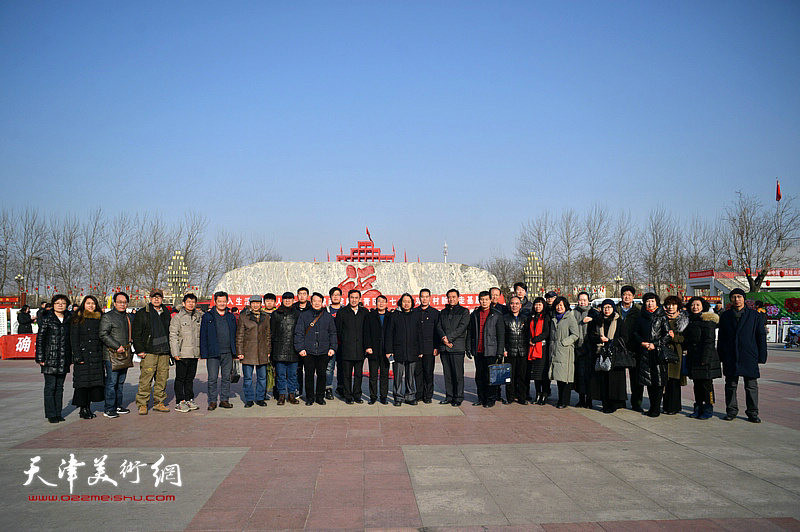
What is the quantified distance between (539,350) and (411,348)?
6.79 feet

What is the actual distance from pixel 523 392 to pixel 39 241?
30.0 m

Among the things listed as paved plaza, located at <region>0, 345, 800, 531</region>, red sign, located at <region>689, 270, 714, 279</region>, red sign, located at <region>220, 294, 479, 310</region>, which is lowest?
paved plaza, located at <region>0, 345, 800, 531</region>

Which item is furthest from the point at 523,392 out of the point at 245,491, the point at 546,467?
the point at 245,491

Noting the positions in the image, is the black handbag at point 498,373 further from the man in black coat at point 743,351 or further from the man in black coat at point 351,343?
the man in black coat at point 743,351

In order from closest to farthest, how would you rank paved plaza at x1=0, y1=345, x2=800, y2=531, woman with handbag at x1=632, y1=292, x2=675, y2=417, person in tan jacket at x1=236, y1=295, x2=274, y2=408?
paved plaza at x1=0, y1=345, x2=800, y2=531
woman with handbag at x1=632, y1=292, x2=675, y2=417
person in tan jacket at x1=236, y1=295, x2=274, y2=408

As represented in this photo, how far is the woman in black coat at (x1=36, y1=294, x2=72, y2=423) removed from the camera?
24.2 ft

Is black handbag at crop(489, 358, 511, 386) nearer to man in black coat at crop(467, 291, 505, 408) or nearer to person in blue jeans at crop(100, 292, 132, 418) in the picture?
man in black coat at crop(467, 291, 505, 408)

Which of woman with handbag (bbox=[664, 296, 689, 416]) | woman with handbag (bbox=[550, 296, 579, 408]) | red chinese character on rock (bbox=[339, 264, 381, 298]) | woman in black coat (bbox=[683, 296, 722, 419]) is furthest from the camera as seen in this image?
red chinese character on rock (bbox=[339, 264, 381, 298])

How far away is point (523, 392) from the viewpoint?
29.0ft

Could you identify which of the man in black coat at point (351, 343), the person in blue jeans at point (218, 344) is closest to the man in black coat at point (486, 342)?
the man in black coat at point (351, 343)

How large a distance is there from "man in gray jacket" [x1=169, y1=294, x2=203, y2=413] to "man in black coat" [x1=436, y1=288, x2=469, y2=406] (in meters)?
3.88

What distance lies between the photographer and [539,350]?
866 centimetres

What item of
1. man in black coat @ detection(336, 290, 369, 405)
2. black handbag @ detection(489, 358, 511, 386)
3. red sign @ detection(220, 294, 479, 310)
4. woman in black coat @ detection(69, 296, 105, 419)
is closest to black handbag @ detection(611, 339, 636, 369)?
black handbag @ detection(489, 358, 511, 386)

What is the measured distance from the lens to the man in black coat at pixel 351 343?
8.78 metres
